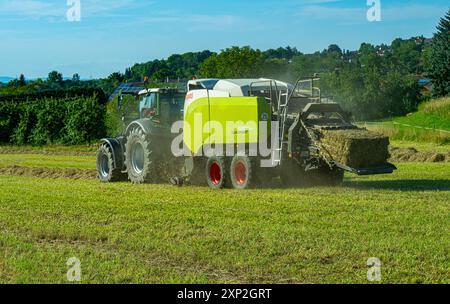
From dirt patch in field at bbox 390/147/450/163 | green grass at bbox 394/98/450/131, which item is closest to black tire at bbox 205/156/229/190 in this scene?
dirt patch in field at bbox 390/147/450/163

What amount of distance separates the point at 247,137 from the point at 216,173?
4.92 ft

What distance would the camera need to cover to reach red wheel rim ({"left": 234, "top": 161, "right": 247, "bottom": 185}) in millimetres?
16909

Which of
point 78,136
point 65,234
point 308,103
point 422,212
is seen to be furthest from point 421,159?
point 78,136

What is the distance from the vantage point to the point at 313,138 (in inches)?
633

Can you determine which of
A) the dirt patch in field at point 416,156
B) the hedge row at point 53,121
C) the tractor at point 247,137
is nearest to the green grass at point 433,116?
the dirt patch in field at point 416,156

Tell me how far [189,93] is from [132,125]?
2.67 meters

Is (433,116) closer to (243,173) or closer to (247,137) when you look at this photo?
(243,173)

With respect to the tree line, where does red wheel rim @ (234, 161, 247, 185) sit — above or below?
below

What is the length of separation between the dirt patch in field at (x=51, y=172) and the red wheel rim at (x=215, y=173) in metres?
6.87

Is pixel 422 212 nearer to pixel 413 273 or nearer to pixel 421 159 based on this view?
pixel 413 273

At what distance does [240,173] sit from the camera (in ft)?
56.0

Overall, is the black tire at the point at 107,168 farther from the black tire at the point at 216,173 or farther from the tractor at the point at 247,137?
the black tire at the point at 216,173

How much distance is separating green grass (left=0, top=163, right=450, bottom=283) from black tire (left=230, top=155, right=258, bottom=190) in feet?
2.01

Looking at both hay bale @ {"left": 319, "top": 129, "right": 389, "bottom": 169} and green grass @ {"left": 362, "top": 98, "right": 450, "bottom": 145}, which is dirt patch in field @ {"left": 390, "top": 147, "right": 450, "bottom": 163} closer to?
green grass @ {"left": 362, "top": 98, "right": 450, "bottom": 145}
